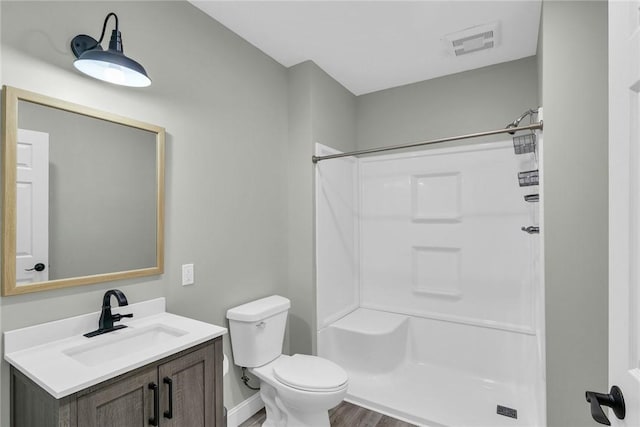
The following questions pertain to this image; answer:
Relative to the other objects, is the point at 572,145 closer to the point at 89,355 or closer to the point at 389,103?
the point at 389,103

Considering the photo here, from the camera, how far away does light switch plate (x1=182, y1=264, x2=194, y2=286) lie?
6.00 ft

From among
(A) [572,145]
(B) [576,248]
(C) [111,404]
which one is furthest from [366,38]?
(C) [111,404]

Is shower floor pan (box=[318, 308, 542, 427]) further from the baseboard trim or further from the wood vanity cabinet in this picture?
the wood vanity cabinet

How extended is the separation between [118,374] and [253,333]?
0.99 metres

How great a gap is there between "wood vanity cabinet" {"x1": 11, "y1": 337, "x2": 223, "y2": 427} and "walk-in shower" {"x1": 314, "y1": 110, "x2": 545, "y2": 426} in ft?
4.17

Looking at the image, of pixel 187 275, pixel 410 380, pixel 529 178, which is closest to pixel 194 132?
pixel 187 275

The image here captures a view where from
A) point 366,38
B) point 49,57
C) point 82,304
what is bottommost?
point 82,304

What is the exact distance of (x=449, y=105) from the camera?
283 centimetres

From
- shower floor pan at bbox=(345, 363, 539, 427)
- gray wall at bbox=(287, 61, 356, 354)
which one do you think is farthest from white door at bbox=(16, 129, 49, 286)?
shower floor pan at bbox=(345, 363, 539, 427)

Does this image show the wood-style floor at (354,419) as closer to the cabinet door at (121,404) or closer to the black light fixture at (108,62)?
the cabinet door at (121,404)

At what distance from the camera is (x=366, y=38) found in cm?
226

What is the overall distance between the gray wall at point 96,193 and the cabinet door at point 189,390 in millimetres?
558

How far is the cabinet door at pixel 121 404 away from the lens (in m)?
1.04

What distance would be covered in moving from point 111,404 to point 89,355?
34 centimetres
